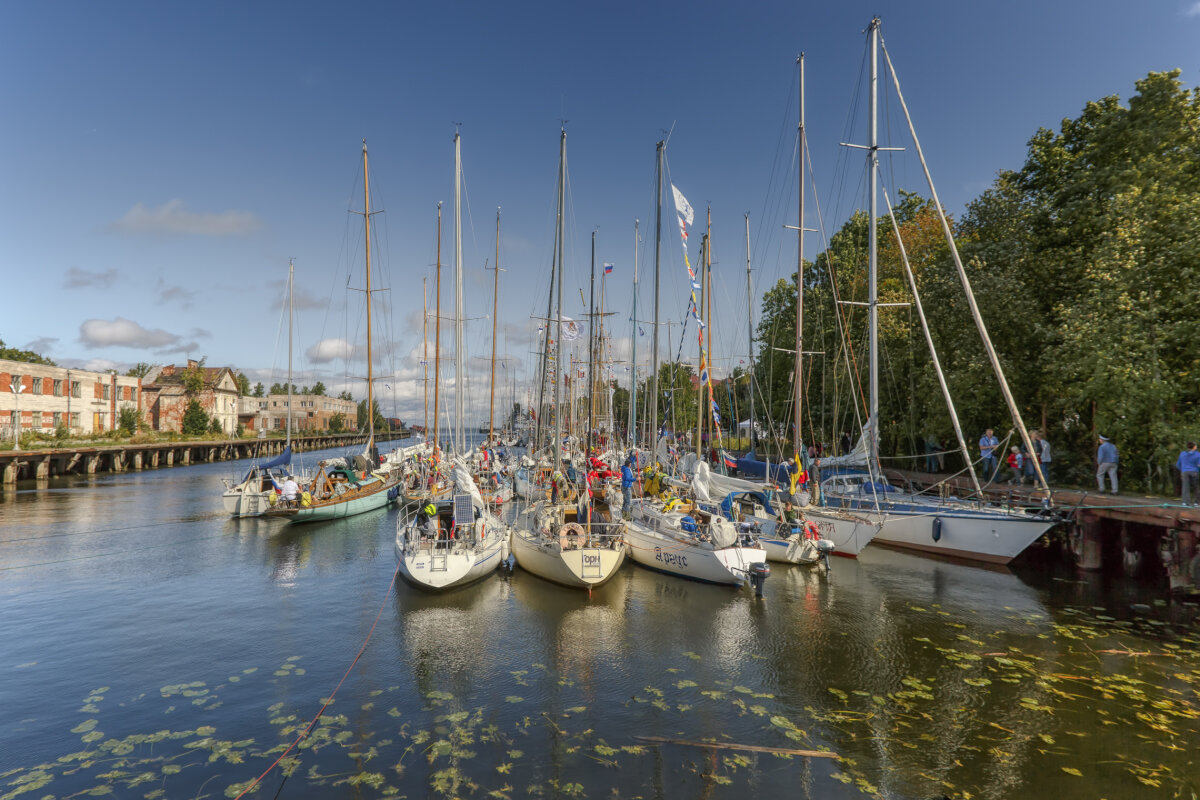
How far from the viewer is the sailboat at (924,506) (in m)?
18.5

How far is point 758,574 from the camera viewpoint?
637 inches

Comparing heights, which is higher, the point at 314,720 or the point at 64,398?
the point at 64,398

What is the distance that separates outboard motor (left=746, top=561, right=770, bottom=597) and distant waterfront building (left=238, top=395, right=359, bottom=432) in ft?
306

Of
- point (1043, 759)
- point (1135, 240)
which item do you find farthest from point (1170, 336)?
point (1043, 759)

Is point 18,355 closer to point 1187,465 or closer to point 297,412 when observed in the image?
point 297,412

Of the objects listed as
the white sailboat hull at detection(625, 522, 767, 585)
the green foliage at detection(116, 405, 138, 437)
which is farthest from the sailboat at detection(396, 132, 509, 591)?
the green foliage at detection(116, 405, 138, 437)

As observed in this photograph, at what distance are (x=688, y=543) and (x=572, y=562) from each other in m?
3.63

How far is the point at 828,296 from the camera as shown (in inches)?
1652

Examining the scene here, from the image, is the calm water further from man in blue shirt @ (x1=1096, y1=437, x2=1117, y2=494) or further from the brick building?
the brick building

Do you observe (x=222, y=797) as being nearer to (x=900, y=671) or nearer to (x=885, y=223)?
(x=900, y=671)

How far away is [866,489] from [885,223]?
996 inches

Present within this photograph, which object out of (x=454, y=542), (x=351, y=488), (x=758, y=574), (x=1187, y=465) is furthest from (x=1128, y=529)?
(x=351, y=488)

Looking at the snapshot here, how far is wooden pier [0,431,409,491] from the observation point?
42500 mm

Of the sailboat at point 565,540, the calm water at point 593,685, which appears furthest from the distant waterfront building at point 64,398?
the sailboat at point 565,540
